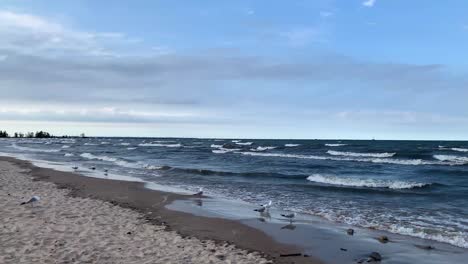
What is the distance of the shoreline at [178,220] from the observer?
8422 mm

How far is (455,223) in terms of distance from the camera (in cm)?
1138

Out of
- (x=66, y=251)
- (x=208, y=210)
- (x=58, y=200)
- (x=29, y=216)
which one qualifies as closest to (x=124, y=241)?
(x=66, y=251)

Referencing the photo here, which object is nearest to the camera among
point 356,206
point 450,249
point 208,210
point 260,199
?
point 450,249

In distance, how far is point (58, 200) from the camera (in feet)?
43.1

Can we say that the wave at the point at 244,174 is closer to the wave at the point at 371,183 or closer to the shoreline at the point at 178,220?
the wave at the point at 371,183

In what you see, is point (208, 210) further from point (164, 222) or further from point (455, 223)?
point (455, 223)

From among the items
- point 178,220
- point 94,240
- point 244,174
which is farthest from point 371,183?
point 94,240

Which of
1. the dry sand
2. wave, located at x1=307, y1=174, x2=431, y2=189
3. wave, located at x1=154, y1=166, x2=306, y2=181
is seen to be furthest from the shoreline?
wave, located at x1=307, y1=174, x2=431, y2=189

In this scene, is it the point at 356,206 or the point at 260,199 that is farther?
the point at 260,199

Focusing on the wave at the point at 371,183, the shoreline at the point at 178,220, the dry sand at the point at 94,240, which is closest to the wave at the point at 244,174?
the wave at the point at 371,183

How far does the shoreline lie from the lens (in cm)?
842

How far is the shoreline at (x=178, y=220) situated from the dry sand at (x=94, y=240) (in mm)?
331

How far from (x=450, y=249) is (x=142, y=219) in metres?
6.39

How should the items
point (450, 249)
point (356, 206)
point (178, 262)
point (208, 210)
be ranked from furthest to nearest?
point (356, 206) < point (208, 210) < point (450, 249) < point (178, 262)
